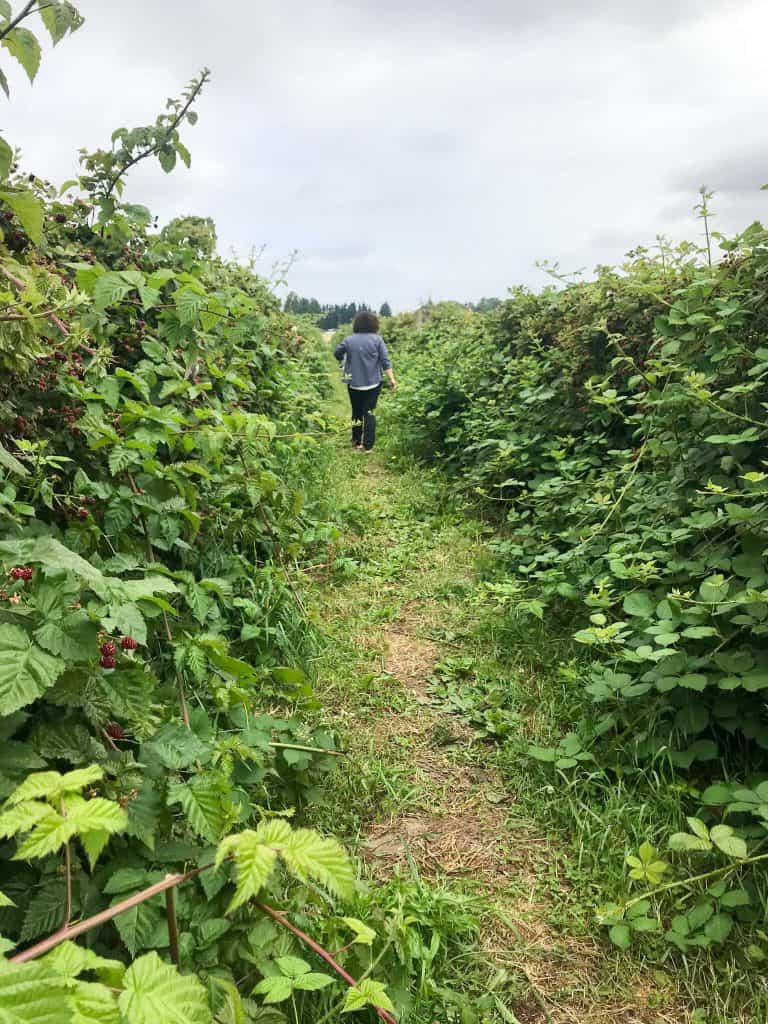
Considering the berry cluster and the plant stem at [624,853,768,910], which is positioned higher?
the berry cluster

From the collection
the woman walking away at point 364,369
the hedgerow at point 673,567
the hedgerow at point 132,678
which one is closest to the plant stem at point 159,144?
the hedgerow at point 132,678

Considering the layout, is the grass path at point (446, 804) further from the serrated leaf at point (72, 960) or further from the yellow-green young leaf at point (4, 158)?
the yellow-green young leaf at point (4, 158)

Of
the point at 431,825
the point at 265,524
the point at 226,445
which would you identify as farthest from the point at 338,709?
the point at 226,445

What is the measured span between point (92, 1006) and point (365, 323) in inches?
302

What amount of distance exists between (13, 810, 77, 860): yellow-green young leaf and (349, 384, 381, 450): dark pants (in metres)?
6.82

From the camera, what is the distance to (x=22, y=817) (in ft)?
2.97

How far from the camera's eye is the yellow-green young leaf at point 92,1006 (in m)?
0.79

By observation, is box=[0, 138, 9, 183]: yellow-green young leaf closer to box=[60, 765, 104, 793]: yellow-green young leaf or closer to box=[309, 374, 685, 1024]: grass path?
box=[60, 765, 104, 793]: yellow-green young leaf

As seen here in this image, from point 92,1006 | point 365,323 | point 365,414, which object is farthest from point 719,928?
point 365,323

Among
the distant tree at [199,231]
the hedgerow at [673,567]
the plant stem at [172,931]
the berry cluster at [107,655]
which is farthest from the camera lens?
the distant tree at [199,231]

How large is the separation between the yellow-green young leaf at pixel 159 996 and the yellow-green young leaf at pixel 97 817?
198 mm

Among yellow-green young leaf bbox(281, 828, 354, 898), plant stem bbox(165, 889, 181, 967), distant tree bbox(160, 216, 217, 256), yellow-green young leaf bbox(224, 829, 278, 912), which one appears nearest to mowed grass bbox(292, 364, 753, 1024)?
plant stem bbox(165, 889, 181, 967)

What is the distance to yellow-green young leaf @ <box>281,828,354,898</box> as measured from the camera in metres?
1.00

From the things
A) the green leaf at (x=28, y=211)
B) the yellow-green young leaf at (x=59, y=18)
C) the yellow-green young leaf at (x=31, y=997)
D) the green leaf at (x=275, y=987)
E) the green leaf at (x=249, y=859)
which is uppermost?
the yellow-green young leaf at (x=59, y=18)
